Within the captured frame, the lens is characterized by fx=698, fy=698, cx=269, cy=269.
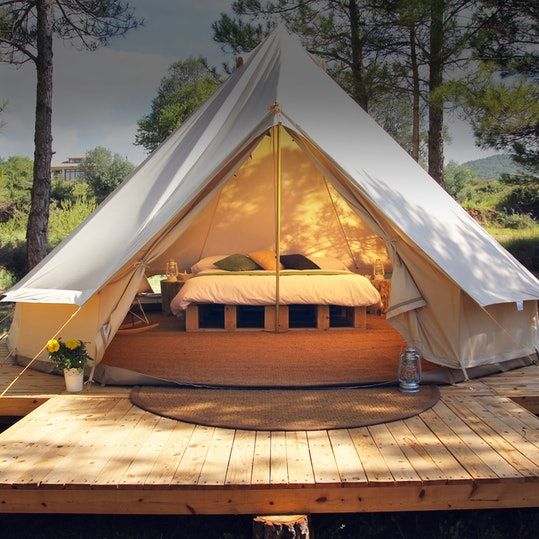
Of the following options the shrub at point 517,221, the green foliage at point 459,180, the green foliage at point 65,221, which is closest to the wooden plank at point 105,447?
the green foliage at point 65,221

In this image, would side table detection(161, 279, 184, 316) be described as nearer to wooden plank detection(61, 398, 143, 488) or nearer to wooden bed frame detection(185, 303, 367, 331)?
wooden bed frame detection(185, 303, 367, 331)

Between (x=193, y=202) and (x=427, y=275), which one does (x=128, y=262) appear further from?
(x=427, y=275)

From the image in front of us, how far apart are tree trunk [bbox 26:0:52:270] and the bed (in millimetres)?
3729

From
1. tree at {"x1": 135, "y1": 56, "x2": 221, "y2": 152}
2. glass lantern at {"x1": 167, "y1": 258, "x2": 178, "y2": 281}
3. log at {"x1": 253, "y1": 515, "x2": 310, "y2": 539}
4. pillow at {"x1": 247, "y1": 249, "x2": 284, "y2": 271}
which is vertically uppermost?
tree at {"x1": 135, "y1": 56, "x2": 221, "y2": 152}

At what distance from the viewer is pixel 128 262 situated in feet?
14.6

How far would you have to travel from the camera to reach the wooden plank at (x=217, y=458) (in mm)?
3049

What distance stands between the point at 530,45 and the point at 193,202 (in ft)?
26.2

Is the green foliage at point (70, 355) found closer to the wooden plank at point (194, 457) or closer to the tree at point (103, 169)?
the wooden plank at point (194, 457)

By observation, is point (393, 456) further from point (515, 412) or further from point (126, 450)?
point (126, 450)

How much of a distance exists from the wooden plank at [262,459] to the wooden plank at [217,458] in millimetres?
131

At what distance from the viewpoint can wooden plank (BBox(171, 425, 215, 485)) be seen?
10.0 feet

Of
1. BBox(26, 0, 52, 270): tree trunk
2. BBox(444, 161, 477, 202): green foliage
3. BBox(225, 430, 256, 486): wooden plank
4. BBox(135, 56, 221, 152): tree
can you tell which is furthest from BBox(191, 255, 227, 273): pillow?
BBox(444, 161, 477, 202): green foliage

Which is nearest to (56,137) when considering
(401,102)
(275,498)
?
(401,102)

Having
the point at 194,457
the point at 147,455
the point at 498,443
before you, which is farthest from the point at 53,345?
the point at 498,443
